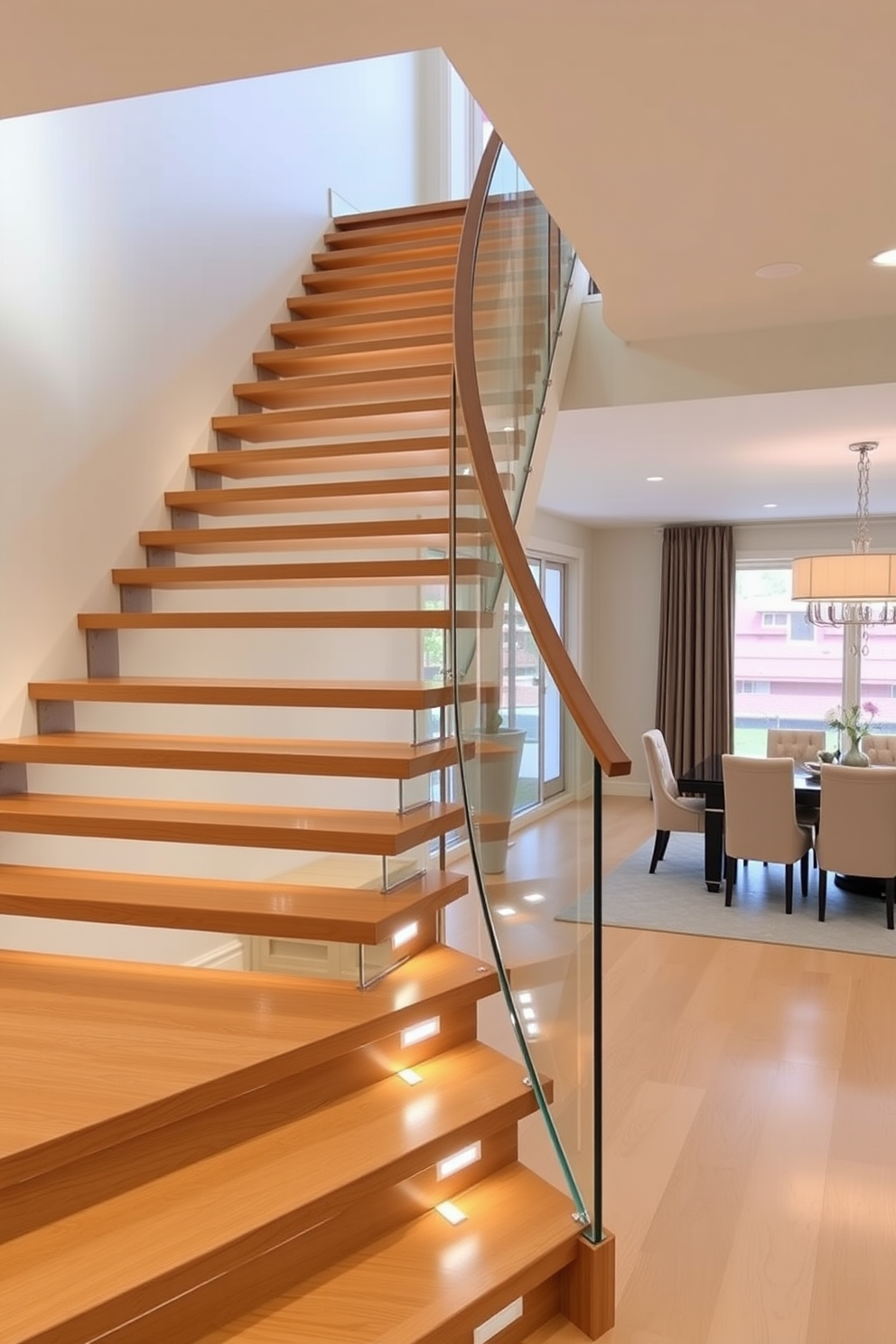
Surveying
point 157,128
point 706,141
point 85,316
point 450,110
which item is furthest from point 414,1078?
point 450,110

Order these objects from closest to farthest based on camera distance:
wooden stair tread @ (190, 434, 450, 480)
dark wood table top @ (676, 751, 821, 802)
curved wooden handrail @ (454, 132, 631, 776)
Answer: curved wooden handrail @ (454, 132, 631, 776)
wooden stair tread @ (190, 434, 450, 480)
dark wood table top @ (676, 751, 821, 802)

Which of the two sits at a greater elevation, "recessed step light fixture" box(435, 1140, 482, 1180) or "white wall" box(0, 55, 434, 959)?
"white wall" box(0, 55, 434, 959)

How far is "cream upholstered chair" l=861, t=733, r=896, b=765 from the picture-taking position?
23.4ft

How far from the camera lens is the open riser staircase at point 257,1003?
6.01 feet

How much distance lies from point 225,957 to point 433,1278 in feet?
7.58

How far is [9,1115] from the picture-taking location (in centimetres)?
187

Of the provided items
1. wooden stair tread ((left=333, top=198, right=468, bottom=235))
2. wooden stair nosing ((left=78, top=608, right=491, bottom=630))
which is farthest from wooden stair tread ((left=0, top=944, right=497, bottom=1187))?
wooden stair tread ((left=333, top=198, right=468, bottom=235))

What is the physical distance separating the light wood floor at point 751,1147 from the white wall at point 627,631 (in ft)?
16.8

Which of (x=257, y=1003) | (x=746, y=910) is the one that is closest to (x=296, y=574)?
(x=257, y=1003)

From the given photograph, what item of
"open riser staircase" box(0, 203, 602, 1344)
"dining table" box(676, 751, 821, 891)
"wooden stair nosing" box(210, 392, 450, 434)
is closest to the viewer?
"open riser staircase" box(0, 203, 602, 1344)

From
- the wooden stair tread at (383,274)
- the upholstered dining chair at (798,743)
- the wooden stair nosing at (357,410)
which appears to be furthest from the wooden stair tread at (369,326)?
the upholstered dining chair at (798,743)

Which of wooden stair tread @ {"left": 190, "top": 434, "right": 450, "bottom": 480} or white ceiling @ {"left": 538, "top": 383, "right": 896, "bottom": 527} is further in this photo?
white ceiling @ {"left": 538, "top": 383, "right": 896, "bottom": 527}

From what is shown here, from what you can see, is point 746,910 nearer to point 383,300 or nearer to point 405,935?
point 405,935

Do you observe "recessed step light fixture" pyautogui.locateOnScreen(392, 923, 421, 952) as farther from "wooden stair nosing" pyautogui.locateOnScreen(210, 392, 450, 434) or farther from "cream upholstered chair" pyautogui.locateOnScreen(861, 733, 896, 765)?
"cream upholstered chair" pyautogui.locateOnScreen(861, 733, 896, 765)
